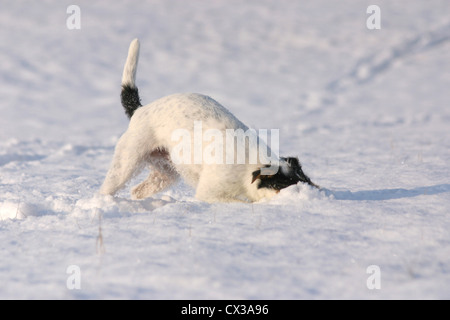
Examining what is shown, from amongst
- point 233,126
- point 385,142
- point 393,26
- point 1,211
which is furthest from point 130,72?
point 393,26

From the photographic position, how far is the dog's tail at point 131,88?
5.10 meters

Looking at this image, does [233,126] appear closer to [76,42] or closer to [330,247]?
[330,247]

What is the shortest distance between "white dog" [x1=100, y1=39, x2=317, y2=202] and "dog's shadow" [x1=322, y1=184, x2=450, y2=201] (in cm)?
42

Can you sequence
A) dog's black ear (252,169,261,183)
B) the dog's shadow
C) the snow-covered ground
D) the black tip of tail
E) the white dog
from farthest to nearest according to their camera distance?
1. the black tip of tail
2. the dog's shadow
3. the white dog
4. dog's black ear (252,169,261,183)
5. the snow-covered ground

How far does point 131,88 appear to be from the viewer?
515 centimetres

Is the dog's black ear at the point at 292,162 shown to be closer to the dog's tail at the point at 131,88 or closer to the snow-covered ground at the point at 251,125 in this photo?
the snow-covered ground at the point at 251,125

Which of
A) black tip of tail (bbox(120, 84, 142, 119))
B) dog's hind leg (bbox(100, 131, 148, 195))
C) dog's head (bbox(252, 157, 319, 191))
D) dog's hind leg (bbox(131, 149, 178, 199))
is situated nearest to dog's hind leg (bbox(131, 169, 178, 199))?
dog's hind leg (bbox(131, 149, 178, 199))

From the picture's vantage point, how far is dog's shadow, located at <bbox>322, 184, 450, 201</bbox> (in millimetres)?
4344

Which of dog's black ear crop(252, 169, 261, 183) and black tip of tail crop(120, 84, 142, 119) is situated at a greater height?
black tip of tail crop(120, 84, 142, 119)

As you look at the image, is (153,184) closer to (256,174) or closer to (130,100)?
(130,100)

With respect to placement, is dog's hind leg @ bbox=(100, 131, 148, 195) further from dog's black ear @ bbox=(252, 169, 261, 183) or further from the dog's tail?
dog's black ear @ bbox=(252, 169, 261, 183)

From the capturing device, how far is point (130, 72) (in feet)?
17.0

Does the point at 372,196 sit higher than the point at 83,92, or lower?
lower
